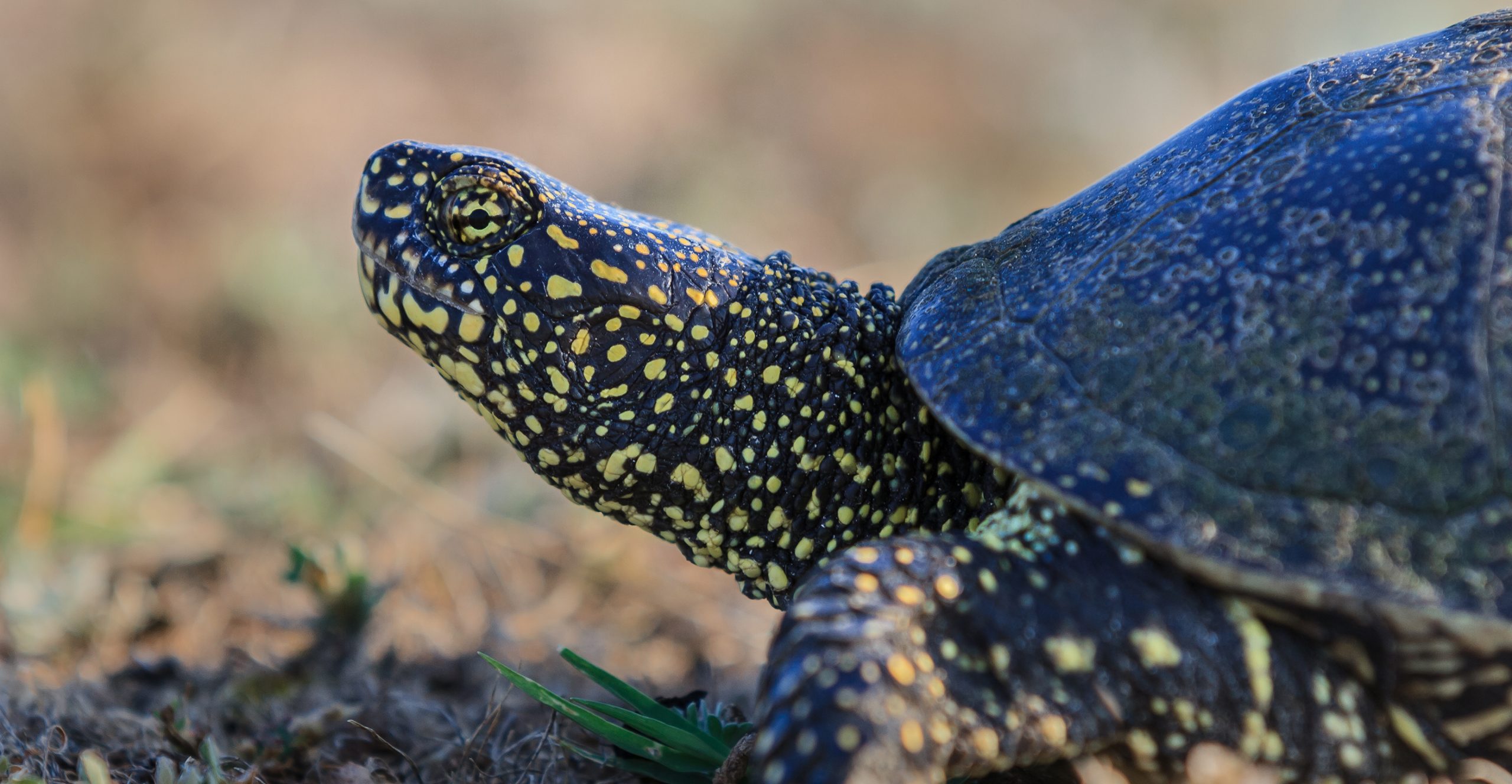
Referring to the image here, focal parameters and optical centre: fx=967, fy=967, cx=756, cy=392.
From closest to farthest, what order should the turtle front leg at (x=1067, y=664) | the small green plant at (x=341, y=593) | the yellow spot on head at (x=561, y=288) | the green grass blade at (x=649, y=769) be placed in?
the turtle front leg at (x=1067, y=664) → the green grass blade at (x=649, y=769) → the yellow spot on head at (x=561, y=288) → the small green plant at (x=341, y=593)

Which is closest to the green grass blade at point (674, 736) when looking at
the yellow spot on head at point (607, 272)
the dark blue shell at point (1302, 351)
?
the dark blue shell at point (1302, 351)

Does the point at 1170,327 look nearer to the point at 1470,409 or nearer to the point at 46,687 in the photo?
the point at 1470,409

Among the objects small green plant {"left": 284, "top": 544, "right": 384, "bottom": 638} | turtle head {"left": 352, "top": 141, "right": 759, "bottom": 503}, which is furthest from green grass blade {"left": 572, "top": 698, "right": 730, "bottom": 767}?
small green plant {"left": 284, "top": 544, "right": 384, "bottom": 638}

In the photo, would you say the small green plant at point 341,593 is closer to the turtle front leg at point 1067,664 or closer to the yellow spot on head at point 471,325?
the yellow spot on head at point 471,325

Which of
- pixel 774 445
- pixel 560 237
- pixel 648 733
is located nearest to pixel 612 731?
pixel 648 733

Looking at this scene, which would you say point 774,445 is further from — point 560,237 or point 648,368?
point 560,237
